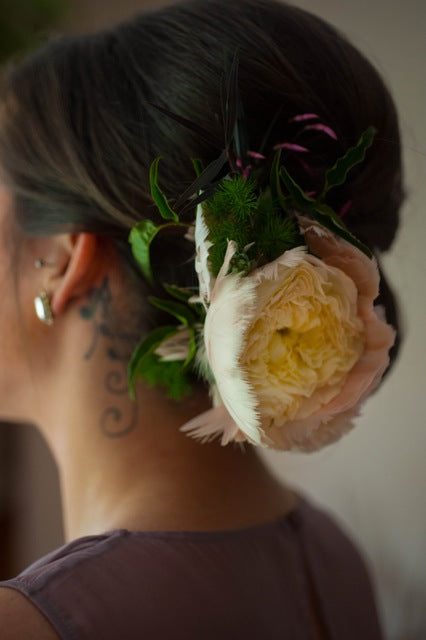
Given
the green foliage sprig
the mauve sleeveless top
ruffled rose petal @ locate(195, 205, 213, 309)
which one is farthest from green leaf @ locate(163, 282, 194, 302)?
the mauve sleeveless top

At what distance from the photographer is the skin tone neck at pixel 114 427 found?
0.77 m

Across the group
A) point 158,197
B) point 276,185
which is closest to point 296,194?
point 276,185

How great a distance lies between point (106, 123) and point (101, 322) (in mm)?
214

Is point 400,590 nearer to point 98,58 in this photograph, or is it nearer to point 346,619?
point 346,619

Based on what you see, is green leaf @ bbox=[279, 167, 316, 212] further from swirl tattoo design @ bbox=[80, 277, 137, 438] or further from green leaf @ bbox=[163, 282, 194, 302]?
swirl tattoo design @ bbox=[80, 277, 137, 438]

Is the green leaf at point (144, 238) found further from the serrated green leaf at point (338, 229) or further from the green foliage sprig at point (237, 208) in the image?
the serrated green leaf at point (338, 229)

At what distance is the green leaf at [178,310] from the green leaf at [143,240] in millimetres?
37

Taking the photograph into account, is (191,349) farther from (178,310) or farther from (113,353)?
(113,353)

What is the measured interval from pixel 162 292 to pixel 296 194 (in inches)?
7.9

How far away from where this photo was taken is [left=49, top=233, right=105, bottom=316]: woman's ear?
30.4 inches

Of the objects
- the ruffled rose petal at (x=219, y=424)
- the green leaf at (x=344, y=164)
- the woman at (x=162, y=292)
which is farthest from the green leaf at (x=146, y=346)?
the green leaf at (x=344, y=164)

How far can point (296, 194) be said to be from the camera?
62cm

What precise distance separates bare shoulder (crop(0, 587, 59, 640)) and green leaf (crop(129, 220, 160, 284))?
32cm

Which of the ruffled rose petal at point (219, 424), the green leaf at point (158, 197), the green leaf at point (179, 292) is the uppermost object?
the green leaf at point (158, 197)
